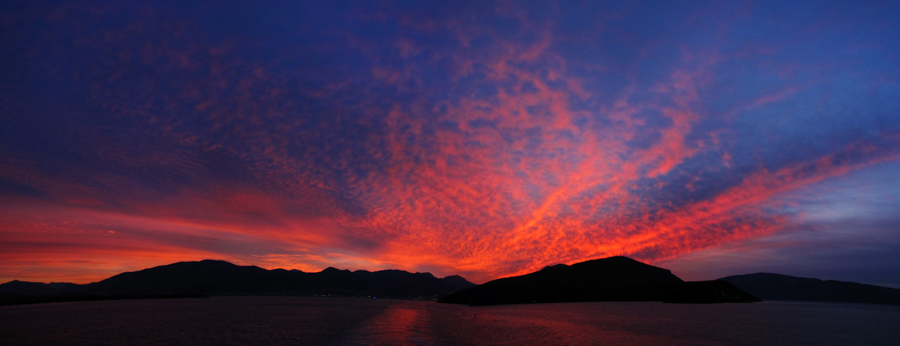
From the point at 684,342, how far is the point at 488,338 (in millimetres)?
30643

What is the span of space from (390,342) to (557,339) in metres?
28.1

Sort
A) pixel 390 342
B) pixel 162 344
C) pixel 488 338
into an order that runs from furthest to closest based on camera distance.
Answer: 1. pixel 488 338
2. pixel 390 342
3. pixel 162 344

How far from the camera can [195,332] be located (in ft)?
237

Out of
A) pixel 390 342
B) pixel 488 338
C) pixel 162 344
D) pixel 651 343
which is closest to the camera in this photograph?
pixel 162 344

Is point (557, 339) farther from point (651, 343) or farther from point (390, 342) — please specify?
point (390, 342)

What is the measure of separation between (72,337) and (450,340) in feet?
187

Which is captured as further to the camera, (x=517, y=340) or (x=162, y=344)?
(x=517, y=340)

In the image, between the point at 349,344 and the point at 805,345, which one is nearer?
the point at 349,344

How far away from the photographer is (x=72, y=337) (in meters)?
63.1

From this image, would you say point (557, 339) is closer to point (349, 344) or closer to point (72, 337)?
point (349, 344)

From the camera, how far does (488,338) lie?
227 feet

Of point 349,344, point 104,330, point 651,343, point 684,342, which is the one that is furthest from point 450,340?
point 104,330

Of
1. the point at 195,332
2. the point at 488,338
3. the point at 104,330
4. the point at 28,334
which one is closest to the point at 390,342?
the point at 488,338

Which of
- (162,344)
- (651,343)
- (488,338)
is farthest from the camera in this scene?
(488,338)
